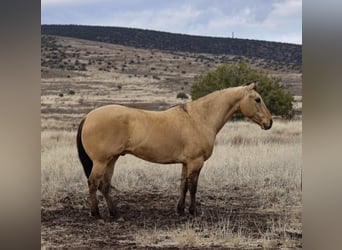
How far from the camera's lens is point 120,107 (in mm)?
3740

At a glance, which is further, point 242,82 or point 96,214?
point 242,82

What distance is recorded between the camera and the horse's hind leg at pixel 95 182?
3701mm

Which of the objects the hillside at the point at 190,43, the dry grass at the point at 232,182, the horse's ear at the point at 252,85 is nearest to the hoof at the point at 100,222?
the dry grass at the point at 232,182

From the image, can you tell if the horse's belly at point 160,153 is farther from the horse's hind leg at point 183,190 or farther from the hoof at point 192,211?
the hoof at point 192,211

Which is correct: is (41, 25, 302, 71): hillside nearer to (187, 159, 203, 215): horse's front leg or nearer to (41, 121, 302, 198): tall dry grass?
(41, 121, 302, 198): tall dry grass

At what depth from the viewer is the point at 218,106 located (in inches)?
150

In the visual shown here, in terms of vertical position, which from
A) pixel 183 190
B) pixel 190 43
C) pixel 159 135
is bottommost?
pixel 183 190

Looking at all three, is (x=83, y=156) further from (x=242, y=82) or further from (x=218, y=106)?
(x=242, y=82)

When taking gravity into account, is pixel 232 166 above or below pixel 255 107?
below

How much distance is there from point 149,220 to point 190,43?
122 centimetres

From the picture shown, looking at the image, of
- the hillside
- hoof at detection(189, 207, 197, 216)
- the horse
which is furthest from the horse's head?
hoof at detection(189, 207, 197, 216)

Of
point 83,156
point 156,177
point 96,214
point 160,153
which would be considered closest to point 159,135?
point 160,153

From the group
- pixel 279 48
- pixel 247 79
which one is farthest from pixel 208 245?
pixel 279 48
